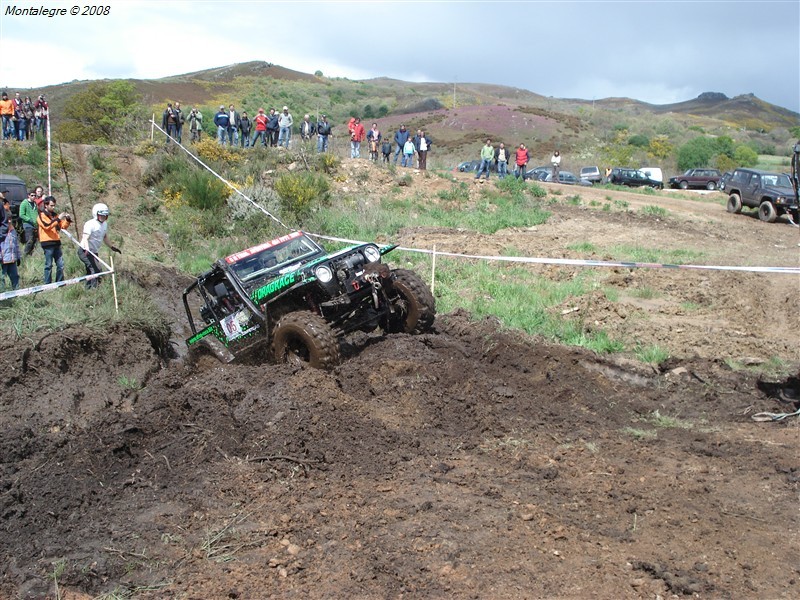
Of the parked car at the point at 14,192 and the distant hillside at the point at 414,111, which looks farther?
the distant hillside at the point at 414,111

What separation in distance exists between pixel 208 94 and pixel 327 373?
178ft

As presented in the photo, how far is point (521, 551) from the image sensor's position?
18.0ft

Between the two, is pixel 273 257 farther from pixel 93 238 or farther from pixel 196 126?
pixel 196 126

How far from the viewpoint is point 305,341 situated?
9.09 meters

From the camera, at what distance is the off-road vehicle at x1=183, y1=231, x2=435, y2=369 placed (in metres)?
9.36

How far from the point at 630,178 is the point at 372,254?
29.9 m

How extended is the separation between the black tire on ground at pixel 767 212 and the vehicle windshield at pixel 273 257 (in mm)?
18689

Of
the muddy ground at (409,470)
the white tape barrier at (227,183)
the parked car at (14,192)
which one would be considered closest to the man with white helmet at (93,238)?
the muddy ground at (409,470)

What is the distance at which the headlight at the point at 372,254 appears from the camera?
1012 centimetres

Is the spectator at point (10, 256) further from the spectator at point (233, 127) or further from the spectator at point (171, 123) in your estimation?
the spectator at point (233, 127)

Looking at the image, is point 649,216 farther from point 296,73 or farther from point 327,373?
point 296,73

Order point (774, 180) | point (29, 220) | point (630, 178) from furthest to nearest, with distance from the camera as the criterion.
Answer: point (630, 178), point (774, 180), point (29, 220)

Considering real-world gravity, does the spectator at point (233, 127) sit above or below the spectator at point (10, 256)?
above

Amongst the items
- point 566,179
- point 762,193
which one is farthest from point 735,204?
point 566,179
